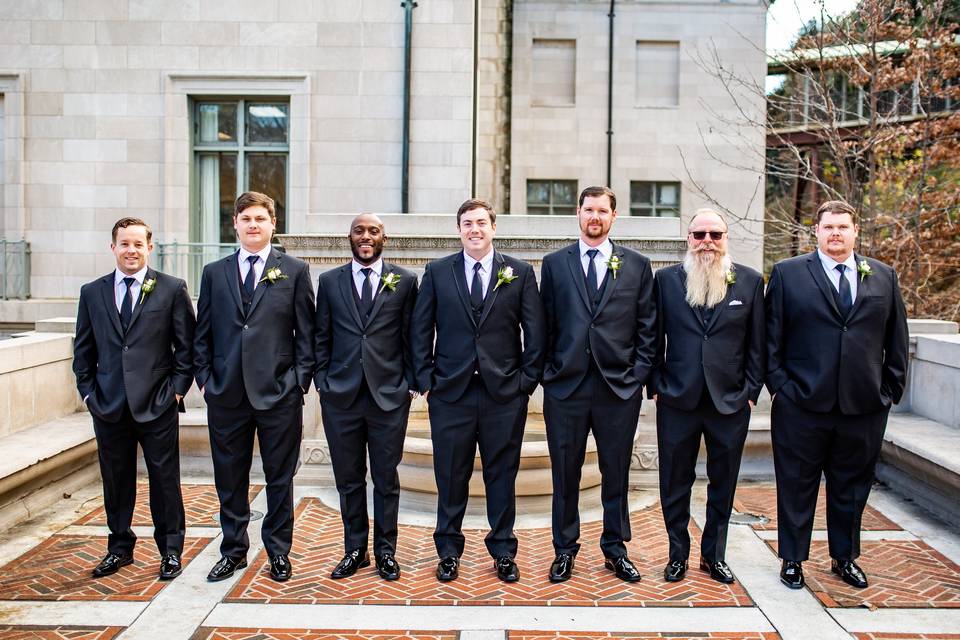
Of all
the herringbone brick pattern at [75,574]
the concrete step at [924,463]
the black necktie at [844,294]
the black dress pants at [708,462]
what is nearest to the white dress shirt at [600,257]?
the black dress pants at [708,462]

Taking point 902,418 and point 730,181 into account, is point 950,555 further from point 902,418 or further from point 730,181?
point 730,181

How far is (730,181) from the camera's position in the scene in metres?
20.9

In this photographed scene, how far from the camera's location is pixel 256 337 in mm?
5324

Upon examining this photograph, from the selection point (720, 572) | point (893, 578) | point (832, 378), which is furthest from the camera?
point (893, 578)

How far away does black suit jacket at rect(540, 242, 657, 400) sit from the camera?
531 centimetres

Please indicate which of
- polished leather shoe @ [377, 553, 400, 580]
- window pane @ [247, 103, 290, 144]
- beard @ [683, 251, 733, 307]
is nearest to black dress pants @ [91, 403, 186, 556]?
polished leather shoe @ [377, 553, 400, 580]

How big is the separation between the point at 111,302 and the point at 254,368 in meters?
1.08

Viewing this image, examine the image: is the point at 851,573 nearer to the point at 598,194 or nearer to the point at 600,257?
the point at 600,257

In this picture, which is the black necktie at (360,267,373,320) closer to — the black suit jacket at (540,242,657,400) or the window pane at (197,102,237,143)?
the black suit jacket at (540,242,657,400)

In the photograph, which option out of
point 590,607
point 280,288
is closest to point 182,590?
point 280,288

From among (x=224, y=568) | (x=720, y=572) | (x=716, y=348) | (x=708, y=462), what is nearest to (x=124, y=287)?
(x=224, y=568)

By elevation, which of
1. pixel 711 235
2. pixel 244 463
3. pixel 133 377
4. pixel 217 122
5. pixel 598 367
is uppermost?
pixel 217 122

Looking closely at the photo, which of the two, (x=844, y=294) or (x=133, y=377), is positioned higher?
(x=844, y=294)

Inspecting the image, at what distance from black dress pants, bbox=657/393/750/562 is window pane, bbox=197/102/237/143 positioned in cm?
964
